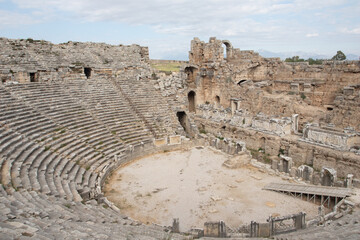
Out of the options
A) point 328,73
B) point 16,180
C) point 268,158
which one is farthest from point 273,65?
point 16,180

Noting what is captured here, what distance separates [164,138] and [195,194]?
5772 millimetres

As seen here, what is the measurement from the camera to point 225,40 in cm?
2891

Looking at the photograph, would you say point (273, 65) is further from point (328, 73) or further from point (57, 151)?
point (57, 151)

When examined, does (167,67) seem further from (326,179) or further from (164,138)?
(326,179)

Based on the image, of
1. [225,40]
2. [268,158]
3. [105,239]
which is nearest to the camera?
[105,239]

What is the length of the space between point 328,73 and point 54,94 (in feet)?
62.8

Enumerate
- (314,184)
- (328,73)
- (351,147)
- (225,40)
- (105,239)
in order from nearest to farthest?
1. (105,239)
2. (314,184)
3. (351,147)
4. (328,73)
5. (225,40)

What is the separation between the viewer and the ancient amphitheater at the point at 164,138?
8.52 meters

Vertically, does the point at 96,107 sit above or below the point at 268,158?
above

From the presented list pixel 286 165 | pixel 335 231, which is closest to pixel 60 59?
pixel 286 165

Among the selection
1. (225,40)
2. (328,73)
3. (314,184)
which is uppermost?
(225,40)

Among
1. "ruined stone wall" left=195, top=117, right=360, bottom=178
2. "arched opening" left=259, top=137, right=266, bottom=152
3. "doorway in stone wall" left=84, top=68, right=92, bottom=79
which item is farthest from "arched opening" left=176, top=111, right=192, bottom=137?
"doorway in stone wall" left=84, top=68, right=92, bottom=79

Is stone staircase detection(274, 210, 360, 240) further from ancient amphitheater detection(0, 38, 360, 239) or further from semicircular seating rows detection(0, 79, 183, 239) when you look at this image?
semicircular seating rows detection(0, 79, 183, 239)

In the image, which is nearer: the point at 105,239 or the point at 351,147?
the point at 105,239
